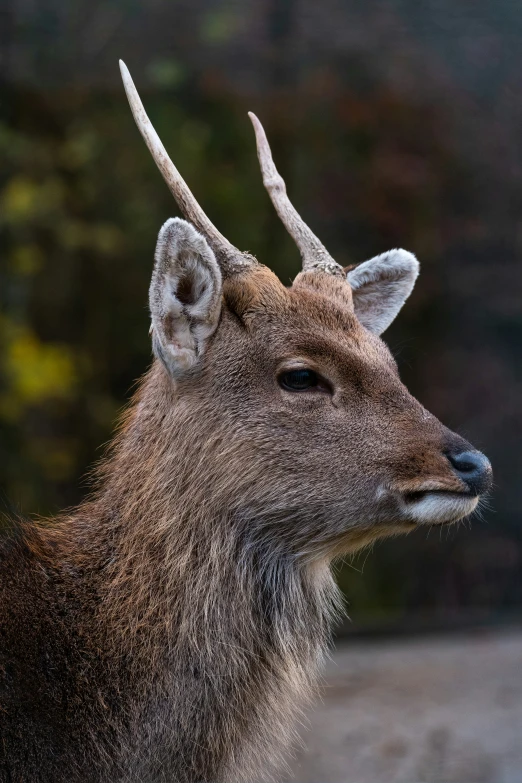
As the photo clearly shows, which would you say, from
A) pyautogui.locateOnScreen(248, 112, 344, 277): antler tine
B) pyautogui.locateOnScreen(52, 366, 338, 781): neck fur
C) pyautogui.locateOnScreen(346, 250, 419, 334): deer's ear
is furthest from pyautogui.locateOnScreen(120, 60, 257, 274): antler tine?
pyautogui.locateOnScreen(346, 250, 419, 334): deer's ear

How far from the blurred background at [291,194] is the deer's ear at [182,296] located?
6368 mm

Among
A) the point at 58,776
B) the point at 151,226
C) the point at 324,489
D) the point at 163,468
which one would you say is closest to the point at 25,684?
the point at 58,776

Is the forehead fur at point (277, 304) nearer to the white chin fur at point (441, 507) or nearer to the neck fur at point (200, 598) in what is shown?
the neck fur at point (200, 598)

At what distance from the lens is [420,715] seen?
8.36 metres

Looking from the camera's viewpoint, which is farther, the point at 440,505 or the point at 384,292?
the point at 384,292

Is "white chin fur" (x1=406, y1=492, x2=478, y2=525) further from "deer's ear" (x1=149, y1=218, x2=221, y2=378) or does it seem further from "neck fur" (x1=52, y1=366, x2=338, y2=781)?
"deer's ear" (x1=149, y1=218, x2=221, y2=378)

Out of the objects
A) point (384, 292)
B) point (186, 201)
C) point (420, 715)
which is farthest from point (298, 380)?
point (420, 715)

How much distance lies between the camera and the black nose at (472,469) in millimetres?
Answer: 4086

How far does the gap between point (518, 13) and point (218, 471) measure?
→ 20.0 ft

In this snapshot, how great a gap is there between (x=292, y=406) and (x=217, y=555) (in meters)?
0.65

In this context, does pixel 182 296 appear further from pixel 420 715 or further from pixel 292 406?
pixel 420 715

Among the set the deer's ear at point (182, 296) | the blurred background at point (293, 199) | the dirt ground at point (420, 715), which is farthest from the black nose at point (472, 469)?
the blurred background at point (293, 199)

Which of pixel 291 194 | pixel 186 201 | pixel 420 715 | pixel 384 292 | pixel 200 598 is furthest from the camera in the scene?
pixel 291 194

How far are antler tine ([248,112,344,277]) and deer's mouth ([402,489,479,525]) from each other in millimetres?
1225
